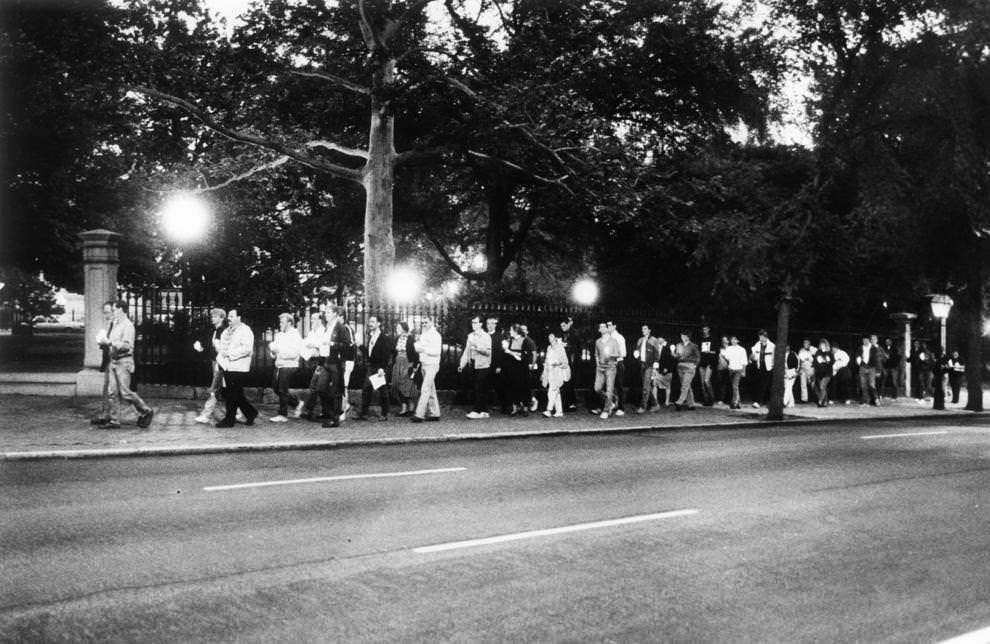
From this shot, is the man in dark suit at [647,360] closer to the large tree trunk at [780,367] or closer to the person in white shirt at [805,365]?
the large tree trunk at [780,367]

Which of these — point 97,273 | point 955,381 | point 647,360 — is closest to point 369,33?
point 97,273

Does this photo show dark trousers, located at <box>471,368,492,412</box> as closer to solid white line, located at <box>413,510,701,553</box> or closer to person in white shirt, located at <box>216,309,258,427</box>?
person in white shirt, located at <box>216,309,258,427</box>

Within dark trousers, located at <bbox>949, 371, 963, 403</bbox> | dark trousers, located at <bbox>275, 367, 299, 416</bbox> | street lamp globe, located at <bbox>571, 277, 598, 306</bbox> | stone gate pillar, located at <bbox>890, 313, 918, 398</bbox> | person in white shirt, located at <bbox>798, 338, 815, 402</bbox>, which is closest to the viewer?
dark trousers, located at <bbox>275, 367, 299, 416</bbox>

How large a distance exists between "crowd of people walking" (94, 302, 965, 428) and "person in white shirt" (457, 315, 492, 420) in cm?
2

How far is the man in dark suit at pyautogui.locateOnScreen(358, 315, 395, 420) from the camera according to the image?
15773 mm

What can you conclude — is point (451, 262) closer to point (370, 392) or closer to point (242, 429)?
point (370, 392)

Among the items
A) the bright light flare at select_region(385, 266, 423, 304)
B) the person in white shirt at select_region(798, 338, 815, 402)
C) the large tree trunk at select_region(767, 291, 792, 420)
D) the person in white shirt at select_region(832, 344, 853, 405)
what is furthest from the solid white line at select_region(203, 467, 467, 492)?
the bright light flare at select_region(385, 266, 423, 304)

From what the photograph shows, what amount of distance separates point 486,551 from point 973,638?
10.0 ft

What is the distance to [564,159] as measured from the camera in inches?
844

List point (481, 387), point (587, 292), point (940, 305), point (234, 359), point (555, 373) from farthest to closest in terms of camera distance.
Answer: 1. point (587, 292)
2. point (940, 305)
3. point (555, 373)
4. point (481, 387)
5. point (234, 359)

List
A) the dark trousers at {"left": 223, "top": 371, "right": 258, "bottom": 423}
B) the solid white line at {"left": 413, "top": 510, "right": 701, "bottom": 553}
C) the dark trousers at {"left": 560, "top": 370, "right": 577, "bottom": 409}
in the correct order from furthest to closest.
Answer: the dark trousers at {"left": 560, "top": 370, "right": 577, "bottom": 409}, the dark trousers at {"left": 223, "top": 371, "right": 258, "bottom": 423}, the solid white line at {"left": 413, "top": 510, "right": 701, "bottom": 553}

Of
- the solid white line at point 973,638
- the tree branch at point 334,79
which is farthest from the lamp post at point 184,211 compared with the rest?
the solid white line at point 973,638

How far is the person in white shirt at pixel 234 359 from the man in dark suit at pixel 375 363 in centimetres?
249

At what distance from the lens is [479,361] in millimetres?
16781
